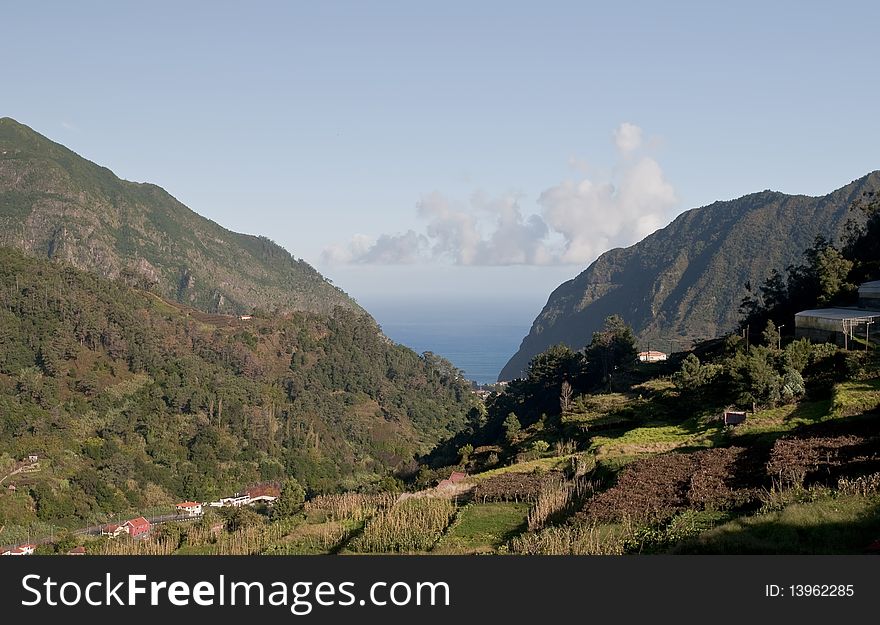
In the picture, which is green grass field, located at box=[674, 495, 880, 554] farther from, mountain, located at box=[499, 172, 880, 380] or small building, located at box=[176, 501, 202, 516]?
mountain, located at box=[499, 172, 880, 380]

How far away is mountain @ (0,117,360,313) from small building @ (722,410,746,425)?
111m

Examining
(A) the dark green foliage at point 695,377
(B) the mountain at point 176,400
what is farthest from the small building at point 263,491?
(A) the dark green foliage at point 695,377

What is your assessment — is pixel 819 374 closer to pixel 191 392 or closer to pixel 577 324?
pixel 191 392

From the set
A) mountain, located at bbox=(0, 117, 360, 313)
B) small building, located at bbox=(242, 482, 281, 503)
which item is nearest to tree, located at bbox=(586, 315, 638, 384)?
small building, located at bbox=(242, 482, 281, 503)

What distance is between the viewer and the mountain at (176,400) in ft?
200

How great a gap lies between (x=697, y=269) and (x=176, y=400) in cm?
10647

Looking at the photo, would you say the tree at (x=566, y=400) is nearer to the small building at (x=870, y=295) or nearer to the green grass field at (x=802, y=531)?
the small building at (x=870, y=295)

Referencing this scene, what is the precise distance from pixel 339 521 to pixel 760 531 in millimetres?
12603

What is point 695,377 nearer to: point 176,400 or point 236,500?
point 236,500

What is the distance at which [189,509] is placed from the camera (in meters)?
56.2

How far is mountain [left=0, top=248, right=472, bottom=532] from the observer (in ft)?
200

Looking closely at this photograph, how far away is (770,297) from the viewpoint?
52.1 meters
